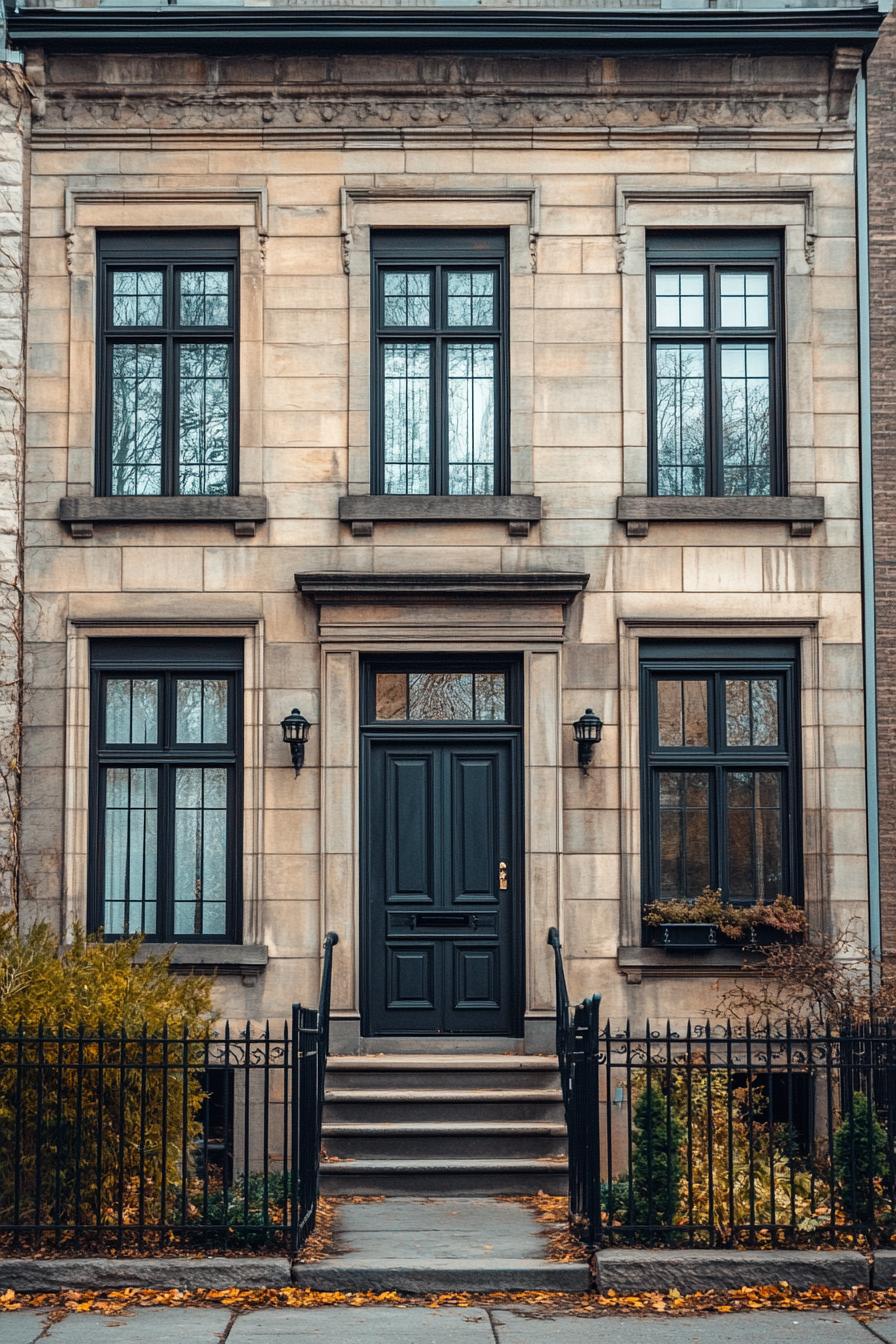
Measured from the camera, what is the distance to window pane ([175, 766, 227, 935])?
1358 cm

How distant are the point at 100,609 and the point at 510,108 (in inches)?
224

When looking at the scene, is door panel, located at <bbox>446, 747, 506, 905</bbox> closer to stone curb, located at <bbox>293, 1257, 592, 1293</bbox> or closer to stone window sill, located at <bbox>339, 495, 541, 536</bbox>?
stone window sill, located at <bbox>339, 495, 541, 536</bbox>

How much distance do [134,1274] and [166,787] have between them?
17.3 ft

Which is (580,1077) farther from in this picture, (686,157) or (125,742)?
(686,157)

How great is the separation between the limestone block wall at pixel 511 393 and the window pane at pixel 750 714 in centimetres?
32

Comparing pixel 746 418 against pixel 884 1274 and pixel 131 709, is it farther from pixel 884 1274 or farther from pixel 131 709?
pixel 884 1274

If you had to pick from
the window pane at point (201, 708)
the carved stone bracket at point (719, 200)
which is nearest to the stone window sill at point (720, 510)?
the carved stone bracket at point (719, 200)

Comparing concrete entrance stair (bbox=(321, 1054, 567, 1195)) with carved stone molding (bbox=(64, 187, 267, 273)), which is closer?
concrete entrance stair (bbox=(321, 1054, 567, 1195))

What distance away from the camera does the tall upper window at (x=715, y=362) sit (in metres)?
13.9

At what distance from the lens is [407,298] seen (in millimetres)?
14039

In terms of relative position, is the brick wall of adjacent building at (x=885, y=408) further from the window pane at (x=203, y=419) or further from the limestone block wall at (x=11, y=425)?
the limestone block wall at (x=11, y=425)

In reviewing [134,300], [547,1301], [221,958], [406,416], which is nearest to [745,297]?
[406,416]

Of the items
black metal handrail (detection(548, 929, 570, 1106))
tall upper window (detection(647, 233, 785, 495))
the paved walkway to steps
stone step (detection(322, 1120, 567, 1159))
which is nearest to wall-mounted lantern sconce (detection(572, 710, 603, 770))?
black metal handrail (detection(548, 929, 570, 1106))

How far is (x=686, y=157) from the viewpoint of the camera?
1393 centimetres
